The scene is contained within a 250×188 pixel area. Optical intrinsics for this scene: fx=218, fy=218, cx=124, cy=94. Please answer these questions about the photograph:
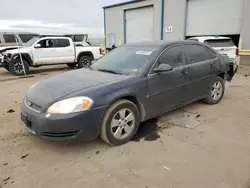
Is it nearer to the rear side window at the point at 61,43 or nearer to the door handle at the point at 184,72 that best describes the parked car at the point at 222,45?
the door handle at the point at 184,72

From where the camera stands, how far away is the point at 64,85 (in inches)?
131

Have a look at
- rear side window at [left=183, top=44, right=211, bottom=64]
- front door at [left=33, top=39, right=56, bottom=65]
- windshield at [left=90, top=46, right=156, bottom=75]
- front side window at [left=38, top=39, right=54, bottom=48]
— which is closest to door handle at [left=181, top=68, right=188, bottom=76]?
rear side window at [left=183, top=44, right=211, bottom=64]

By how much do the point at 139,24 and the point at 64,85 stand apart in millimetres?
15379

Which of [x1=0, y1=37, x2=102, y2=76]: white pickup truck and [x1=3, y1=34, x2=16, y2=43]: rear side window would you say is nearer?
[x1=0, y1=37, x2=102, y2=76]: white pickup truck

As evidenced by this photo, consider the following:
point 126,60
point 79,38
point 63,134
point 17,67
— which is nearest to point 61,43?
point 17,67

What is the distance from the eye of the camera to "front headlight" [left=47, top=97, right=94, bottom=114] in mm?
2904

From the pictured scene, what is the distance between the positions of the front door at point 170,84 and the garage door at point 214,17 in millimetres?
10191

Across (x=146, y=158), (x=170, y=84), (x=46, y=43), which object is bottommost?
(x=146, y=158)

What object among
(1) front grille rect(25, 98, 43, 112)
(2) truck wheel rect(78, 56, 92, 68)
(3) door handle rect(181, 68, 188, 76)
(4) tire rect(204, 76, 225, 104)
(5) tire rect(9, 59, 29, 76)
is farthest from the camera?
(2) truck wheel rect(78, 56, 92, 68)

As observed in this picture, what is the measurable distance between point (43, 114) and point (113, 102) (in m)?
0.97

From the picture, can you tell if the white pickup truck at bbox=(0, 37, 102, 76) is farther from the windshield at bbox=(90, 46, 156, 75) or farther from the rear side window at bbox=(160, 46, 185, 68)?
the rear side window at bbox=(160, 46, 185, 68)

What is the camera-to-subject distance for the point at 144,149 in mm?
3270

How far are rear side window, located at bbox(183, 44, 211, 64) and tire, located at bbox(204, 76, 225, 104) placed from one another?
635 millimetres

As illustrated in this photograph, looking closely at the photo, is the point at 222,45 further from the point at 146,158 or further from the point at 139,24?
the point at 139,24
